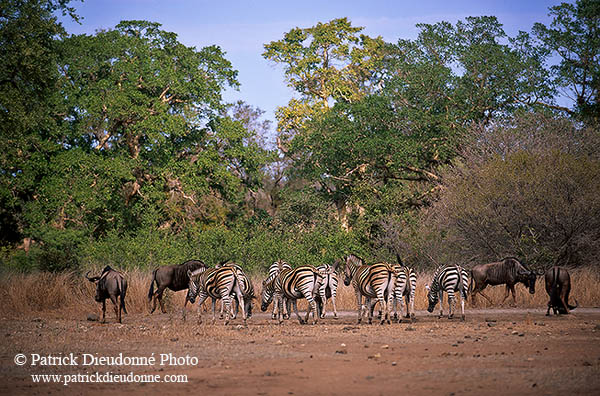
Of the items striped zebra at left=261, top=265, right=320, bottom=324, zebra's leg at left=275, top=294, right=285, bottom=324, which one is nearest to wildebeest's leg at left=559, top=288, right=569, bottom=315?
striped zebra at left=261, top=265, right=320, bottom=324

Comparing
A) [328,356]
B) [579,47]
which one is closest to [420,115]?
[579,47]

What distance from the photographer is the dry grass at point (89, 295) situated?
71.3 ft

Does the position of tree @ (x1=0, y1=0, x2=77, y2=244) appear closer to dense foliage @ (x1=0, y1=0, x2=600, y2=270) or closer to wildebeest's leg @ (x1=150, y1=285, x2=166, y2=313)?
dense foliage @ (x1=0, y1=0, x2=600, y2=270)

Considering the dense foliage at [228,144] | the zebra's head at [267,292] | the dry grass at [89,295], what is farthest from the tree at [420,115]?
the zebra's head at [267,292]

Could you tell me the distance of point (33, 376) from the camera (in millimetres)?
9352

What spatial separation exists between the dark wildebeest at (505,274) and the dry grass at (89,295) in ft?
4.11

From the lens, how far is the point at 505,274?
2091 cm

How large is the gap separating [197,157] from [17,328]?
21737 millimetres

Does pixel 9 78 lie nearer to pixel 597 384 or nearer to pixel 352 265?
pixel 352 265

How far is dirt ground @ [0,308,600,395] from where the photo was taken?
27.6ft

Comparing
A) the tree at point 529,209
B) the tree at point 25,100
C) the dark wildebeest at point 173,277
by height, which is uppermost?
the tree at point 25,100

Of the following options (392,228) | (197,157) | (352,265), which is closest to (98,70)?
(197,157)

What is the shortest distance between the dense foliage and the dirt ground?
46.0 ft

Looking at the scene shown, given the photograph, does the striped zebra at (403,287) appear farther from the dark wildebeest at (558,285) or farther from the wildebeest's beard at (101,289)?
the wildebeest's beard at (101,289)
